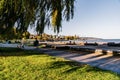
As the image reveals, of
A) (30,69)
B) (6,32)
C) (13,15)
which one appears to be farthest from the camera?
(6,32)

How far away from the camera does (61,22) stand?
16.5 m

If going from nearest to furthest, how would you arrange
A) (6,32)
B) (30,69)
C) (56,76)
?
(56,76) < (30,69) < (6,32)

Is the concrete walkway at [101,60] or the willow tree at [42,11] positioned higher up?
the willow tree at [42,11]

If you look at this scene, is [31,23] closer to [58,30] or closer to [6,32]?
[58,30]

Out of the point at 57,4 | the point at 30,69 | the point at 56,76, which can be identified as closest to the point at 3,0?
the point at 57,4

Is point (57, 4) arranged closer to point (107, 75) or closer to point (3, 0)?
point (3, 0)

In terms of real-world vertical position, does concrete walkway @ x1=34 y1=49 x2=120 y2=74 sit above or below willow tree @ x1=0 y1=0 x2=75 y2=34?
below

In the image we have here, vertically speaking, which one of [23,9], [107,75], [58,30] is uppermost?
[23,9]

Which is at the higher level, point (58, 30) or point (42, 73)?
point (58, 30)

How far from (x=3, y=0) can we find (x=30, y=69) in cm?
446

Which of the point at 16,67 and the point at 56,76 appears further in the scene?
the point at 16,67

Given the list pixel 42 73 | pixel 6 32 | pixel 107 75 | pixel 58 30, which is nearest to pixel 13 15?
pixel 6 32

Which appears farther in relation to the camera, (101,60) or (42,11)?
(101,60)

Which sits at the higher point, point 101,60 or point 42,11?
point 42,11
